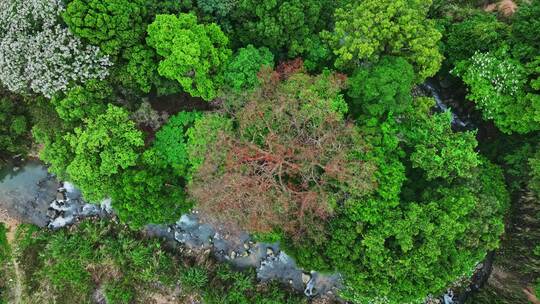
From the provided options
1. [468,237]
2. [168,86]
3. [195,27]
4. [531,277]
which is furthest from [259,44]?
[531,277]

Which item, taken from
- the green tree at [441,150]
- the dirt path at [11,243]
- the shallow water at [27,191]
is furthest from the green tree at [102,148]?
the green tree at [441,150]

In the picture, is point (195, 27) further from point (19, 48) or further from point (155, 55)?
point (19, 48)

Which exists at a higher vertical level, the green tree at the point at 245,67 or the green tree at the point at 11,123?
the green tree at the point at 245,67

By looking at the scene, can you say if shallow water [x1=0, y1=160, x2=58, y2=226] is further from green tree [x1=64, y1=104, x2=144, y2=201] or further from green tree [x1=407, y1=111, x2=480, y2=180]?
green tree [x1=407, y1=111, x2=480, y2=180]

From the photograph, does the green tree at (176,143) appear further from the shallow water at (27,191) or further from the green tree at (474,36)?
the green tree at (474,36)

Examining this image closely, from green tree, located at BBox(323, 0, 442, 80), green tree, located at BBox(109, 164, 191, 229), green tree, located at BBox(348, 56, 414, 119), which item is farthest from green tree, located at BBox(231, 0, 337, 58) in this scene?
green tree, located at BBox(109, 164, 191, 229)

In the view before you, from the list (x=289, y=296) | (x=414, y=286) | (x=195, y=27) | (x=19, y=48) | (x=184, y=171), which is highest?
(x=195, y=27)
